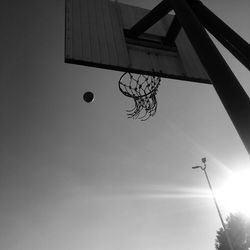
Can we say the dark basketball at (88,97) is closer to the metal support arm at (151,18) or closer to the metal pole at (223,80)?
the metal support arm at (151,18)

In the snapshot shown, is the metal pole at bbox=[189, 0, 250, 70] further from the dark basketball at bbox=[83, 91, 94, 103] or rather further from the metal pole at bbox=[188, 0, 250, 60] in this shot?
the dark basketball at bbox=[83, 91, 94, 103]

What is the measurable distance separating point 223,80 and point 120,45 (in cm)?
271

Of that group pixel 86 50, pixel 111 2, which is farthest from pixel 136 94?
pixel 111 2

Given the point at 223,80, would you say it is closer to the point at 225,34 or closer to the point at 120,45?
the point at 225,34

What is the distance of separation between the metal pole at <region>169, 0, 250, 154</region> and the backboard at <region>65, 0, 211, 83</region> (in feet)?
4.39

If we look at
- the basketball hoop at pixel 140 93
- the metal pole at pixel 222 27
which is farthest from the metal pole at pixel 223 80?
the basketball hoop at pixel 140 93

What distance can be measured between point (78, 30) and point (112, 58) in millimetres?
1059

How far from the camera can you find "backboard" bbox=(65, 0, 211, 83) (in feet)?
15.3

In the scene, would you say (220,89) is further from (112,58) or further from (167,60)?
(167,60)

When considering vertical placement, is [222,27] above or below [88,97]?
below

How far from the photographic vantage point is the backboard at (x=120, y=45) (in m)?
4.66

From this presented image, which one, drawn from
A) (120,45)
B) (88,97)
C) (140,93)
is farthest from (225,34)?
(88,97)

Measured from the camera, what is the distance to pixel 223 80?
3023 mm

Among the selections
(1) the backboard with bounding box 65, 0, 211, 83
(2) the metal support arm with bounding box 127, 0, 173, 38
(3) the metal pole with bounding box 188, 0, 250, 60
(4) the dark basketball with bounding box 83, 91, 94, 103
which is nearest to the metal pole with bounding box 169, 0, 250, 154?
(3) the metal pole with bounding box 188, 0, 250, 60
